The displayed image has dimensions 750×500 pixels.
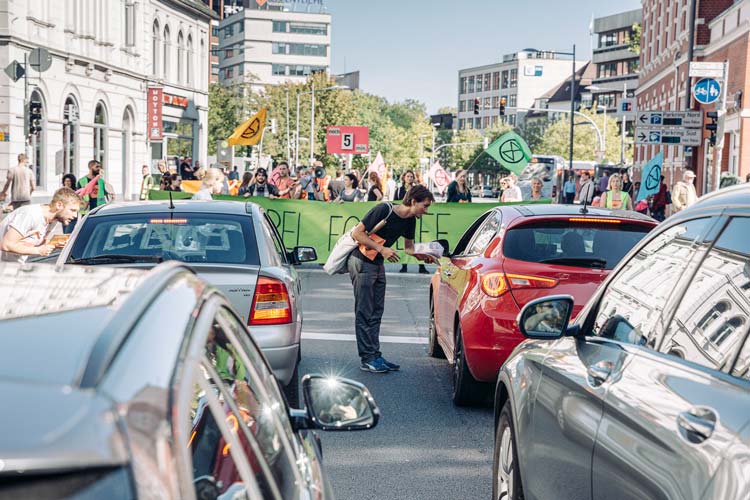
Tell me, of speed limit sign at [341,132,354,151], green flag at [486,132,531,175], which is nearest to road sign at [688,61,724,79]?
green flag at [486,132,531,175]

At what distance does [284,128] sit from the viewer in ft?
318

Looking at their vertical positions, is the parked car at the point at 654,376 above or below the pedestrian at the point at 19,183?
above

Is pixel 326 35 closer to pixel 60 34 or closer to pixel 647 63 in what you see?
pixel 647 63

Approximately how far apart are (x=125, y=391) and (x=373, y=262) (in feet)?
28.4

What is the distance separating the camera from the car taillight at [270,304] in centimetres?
750

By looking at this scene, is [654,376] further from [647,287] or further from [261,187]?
[261,187]

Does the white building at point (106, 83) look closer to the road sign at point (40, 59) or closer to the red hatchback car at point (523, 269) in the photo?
the road sign at point (40, 59)

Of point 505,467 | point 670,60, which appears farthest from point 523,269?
point 670,60

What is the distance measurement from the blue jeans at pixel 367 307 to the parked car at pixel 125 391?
285 inches

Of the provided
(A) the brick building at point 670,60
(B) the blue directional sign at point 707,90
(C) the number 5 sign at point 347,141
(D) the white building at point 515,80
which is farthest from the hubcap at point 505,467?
(D) the white building at point 515,80

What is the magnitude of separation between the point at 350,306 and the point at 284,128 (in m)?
83.0

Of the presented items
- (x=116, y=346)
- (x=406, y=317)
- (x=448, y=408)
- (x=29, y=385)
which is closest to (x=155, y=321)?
(x=116, y=346)

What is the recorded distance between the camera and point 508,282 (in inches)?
319

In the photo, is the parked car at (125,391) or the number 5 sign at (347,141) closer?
the parked car at (125,391)
